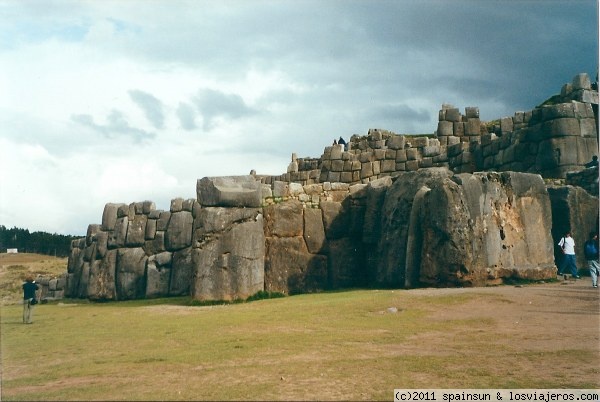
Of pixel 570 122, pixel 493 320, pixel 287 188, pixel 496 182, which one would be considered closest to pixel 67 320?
pixel 287 188

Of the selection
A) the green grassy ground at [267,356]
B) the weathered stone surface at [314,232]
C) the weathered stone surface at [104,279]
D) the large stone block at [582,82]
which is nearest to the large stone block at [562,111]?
the large stone block at [582,82]

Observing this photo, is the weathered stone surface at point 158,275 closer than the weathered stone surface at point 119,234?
Yes

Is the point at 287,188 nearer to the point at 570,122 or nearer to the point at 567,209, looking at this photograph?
the point at 567,209

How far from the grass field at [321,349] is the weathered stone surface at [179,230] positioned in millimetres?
7746

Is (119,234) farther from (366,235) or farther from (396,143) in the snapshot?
(396,143)

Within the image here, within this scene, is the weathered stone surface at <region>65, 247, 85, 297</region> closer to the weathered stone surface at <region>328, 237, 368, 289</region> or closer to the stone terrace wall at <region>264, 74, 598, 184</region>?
the stone terrace wall at <region>264, 74, 598, 184</region>

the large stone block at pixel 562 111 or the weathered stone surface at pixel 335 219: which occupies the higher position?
the large stone block at pixel 562 111

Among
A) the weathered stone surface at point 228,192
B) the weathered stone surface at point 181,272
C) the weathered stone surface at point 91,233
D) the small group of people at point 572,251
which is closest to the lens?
the small group of people at point 572,251

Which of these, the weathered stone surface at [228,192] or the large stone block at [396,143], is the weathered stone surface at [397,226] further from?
the large stone block at [396,143]

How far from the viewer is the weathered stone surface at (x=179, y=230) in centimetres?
2208

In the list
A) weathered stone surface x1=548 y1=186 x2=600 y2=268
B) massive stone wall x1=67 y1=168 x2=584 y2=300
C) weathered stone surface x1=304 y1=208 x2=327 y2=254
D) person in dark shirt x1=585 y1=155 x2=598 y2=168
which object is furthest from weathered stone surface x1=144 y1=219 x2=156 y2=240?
person in dark shirt x1=585 y1=155 x2=598 y2=168

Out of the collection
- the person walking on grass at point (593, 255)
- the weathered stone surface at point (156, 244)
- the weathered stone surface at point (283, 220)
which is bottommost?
the person walking on grass at point (593, 255)

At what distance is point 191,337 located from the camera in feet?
34.4

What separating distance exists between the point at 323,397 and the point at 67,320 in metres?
10.0
